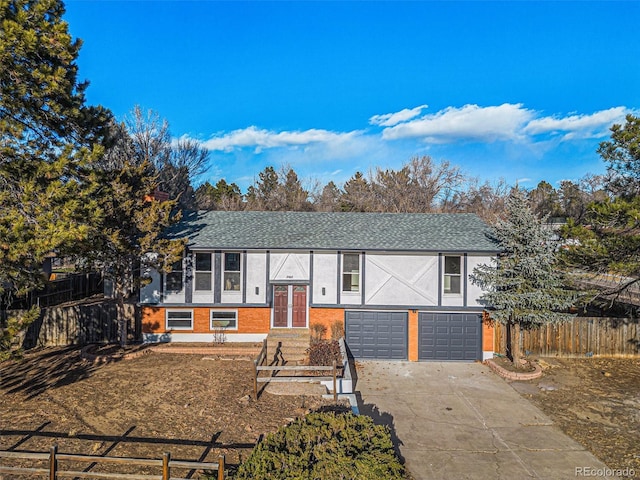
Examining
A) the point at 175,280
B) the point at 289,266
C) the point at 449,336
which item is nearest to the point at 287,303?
the point at 289,266

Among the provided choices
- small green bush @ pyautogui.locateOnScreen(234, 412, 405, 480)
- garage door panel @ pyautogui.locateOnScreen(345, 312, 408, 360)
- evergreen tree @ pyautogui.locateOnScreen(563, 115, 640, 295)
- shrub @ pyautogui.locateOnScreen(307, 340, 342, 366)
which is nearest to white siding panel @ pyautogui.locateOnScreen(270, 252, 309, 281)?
garage door panel @ pyautogui.locateOnScreen(345, 312, 408, 360)

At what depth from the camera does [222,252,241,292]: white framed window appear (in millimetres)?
17172

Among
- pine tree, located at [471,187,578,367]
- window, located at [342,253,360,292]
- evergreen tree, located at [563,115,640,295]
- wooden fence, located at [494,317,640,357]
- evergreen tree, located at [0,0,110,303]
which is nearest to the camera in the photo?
evergreen tree, located at [0,0,110,303]

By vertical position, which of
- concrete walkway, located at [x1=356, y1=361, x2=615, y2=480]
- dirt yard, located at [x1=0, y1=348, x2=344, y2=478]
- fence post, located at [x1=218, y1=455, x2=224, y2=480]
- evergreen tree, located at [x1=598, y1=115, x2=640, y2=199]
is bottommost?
concrete walkway, located at [x1=356, y1=361, x2=615, y2=480]

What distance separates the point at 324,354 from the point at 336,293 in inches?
119

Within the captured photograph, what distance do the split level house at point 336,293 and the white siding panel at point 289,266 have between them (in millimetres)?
46

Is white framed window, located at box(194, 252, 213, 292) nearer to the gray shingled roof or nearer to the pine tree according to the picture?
the gray shingled roof

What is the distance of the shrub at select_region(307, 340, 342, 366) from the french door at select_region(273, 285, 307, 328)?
7.20 ft

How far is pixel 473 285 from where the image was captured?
54.9 ft

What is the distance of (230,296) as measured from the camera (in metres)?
17.1

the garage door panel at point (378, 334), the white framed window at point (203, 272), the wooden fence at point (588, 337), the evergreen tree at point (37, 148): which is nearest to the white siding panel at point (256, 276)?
the white framed window at point (203, 272)

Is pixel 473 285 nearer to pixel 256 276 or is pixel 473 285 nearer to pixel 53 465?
pixel 256 276

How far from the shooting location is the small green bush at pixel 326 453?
19.9ft

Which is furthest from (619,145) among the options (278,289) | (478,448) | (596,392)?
(278,289)
